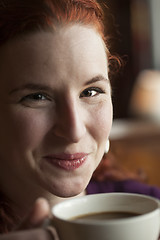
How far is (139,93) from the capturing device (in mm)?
1870

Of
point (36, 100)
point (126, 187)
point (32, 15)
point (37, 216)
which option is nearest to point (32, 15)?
point (32, 15)

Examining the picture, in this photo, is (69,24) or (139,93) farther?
(139,93)

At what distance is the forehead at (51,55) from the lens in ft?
1.46

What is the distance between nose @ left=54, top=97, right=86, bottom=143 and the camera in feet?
1.43

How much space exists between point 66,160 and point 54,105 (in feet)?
0.23

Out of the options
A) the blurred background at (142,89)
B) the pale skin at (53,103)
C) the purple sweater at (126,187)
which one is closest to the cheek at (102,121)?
the pale skin at (53,103)

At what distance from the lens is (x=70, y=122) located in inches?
17.1

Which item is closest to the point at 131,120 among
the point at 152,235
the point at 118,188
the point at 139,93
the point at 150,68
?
the point at 139,93

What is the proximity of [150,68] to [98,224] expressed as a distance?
175cm

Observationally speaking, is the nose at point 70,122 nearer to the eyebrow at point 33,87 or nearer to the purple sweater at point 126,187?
the eyebrow at point 33,87

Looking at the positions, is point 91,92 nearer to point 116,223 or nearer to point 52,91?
point 52,91

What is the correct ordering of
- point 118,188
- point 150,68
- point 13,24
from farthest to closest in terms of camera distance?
point 150,68 → point 118,188 → point 13,24

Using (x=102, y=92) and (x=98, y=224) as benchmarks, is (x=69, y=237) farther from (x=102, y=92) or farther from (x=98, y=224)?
(x=102, y=92)

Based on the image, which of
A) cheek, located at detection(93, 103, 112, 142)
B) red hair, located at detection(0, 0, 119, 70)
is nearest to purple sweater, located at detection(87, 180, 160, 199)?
cheek, located at detection(93, 103, 112, 142)
